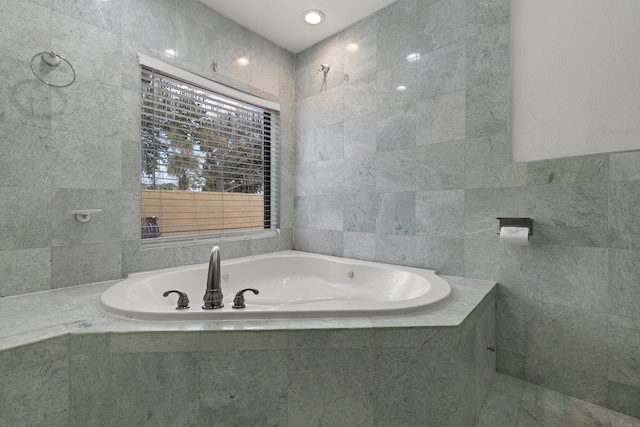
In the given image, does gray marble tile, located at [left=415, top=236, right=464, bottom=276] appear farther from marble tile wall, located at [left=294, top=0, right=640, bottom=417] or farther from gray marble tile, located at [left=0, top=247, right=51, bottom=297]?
gray marble tile, located at [left=0, top=247, right=51, bottom=297]

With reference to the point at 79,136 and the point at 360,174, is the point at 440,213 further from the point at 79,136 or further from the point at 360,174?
the point at 79,136

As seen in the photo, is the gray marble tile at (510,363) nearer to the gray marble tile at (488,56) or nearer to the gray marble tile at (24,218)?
the gray marble tile at (488,56)

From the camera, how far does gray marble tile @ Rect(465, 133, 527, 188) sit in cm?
168

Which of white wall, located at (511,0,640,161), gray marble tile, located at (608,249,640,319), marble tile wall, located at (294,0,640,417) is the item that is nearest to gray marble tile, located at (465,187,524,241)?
marble tile wall, located at (294,0,640,417)

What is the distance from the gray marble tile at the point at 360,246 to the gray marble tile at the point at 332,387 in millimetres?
1275

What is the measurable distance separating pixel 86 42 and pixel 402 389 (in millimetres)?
2406

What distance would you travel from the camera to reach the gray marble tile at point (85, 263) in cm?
158

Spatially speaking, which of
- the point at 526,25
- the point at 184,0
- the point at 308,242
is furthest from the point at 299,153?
the point at 526,25

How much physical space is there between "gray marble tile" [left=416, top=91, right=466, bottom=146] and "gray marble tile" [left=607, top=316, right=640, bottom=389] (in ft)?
4.12

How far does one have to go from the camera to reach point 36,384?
990mm

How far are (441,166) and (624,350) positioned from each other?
1301mm

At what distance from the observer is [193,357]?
108 centimetres

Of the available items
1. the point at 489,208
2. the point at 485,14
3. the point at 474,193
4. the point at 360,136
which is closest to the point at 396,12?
the point at 485,14

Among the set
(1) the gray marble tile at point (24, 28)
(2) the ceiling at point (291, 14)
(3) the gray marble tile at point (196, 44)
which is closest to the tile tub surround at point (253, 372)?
(1) the gray marble tile at point (24, 28)
